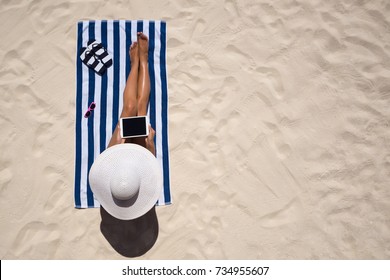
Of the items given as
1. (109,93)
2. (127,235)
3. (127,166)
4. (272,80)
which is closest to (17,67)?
(109,93)

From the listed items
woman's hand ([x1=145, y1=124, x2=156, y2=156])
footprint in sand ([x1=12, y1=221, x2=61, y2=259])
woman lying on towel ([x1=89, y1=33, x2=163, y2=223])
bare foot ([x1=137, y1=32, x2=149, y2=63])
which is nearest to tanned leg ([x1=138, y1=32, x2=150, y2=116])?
bare foot ([x1=137, y1=32, x2=149, y2=63])

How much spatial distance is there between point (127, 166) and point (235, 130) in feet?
4.12

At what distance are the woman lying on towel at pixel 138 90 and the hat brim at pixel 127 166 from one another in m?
0.27

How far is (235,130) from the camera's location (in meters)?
3.73

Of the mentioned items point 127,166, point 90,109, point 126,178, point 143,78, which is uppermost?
point 143,78

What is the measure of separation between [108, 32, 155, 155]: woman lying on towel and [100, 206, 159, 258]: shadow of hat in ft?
2.39

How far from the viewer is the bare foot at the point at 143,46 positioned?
12.1ft

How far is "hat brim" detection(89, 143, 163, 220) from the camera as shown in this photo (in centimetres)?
304

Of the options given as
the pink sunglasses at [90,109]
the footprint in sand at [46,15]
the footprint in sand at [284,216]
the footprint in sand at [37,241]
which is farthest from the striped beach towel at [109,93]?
the footprint in sand at [284,216]

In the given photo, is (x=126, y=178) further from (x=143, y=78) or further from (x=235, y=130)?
(x=235, y=130)

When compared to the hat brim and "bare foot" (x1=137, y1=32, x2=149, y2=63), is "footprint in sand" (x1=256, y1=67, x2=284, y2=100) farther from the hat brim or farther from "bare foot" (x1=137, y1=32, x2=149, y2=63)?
the hat brim

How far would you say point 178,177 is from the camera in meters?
3.67

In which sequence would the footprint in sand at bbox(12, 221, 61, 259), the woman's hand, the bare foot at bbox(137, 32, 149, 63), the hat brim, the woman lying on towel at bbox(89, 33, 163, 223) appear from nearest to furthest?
the woman lying on towel at bbox(89, 33, 163, 223) → the hat brim → the woman's hand → the footprint in sand at bbox(12, 221, 61, 259) → the bare foot at bbox(137, 32, 149, 63)
